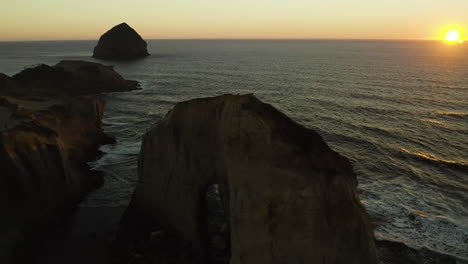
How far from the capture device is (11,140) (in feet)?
65.5

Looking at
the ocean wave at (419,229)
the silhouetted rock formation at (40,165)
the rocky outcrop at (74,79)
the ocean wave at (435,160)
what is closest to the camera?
the silhouetted rock formation at (40,165)

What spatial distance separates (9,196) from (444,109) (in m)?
53.2

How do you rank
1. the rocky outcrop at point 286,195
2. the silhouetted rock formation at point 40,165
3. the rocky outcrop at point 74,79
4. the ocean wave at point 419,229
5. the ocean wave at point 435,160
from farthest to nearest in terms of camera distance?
the rocky outcrop at point 74,79 → the ocean wave at point 435,160 → the ocean wave at point 419,229 → the silhouetted rock formation at point 40,165 → the rocky outcrop at point 286,195

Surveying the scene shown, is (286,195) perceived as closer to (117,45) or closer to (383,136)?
(383,136)

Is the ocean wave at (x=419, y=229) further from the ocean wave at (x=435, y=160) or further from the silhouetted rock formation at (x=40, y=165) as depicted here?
the silhouetted rock formation at (x=40, y=165)

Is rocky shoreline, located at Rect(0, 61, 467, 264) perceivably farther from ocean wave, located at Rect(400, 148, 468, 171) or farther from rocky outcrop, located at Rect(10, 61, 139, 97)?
rocky outcrop, located at Rect(10, 61, 139, 97)

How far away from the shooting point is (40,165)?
20734 millimetres

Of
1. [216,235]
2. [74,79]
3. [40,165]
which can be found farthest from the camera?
[74,79]

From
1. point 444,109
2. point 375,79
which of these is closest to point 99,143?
point 444,109

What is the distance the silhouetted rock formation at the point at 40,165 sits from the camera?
18.2 m

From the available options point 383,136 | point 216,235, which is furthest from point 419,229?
point 383,136

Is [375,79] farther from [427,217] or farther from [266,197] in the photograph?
[266,197]

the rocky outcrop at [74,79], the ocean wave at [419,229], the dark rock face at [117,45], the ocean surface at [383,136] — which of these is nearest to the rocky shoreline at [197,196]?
the ocean wave at [419,229]

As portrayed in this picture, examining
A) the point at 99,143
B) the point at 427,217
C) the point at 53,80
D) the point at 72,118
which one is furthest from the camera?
the point at 53,80
